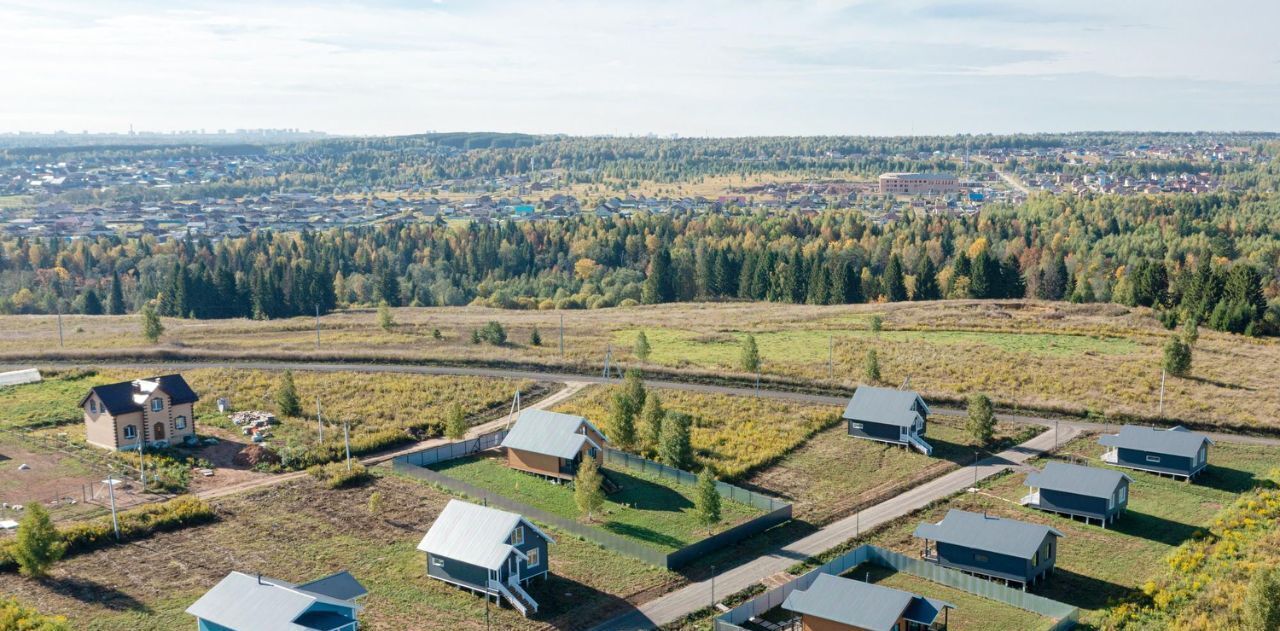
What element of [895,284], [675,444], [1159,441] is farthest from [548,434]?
[895,284]

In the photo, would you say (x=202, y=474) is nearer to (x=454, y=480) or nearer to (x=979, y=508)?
(x=454, y=480)

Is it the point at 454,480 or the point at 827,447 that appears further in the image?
the point at 827,447

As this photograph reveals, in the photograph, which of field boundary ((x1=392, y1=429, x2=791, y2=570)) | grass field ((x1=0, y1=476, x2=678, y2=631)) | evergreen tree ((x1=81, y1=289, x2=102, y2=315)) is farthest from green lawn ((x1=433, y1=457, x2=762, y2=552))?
evergreen tree ((x1=81, y1=289, x2=102, y2=315))

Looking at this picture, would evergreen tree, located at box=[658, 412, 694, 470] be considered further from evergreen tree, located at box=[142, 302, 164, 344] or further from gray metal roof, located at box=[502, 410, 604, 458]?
evergreen tree, located at box=[142, 302, 164, 344]

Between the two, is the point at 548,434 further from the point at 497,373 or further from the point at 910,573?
the point at 497,373

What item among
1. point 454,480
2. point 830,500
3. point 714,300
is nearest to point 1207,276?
point 714,300

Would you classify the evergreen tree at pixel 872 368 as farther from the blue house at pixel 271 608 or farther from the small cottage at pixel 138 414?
the blue house at pixel 271 608
